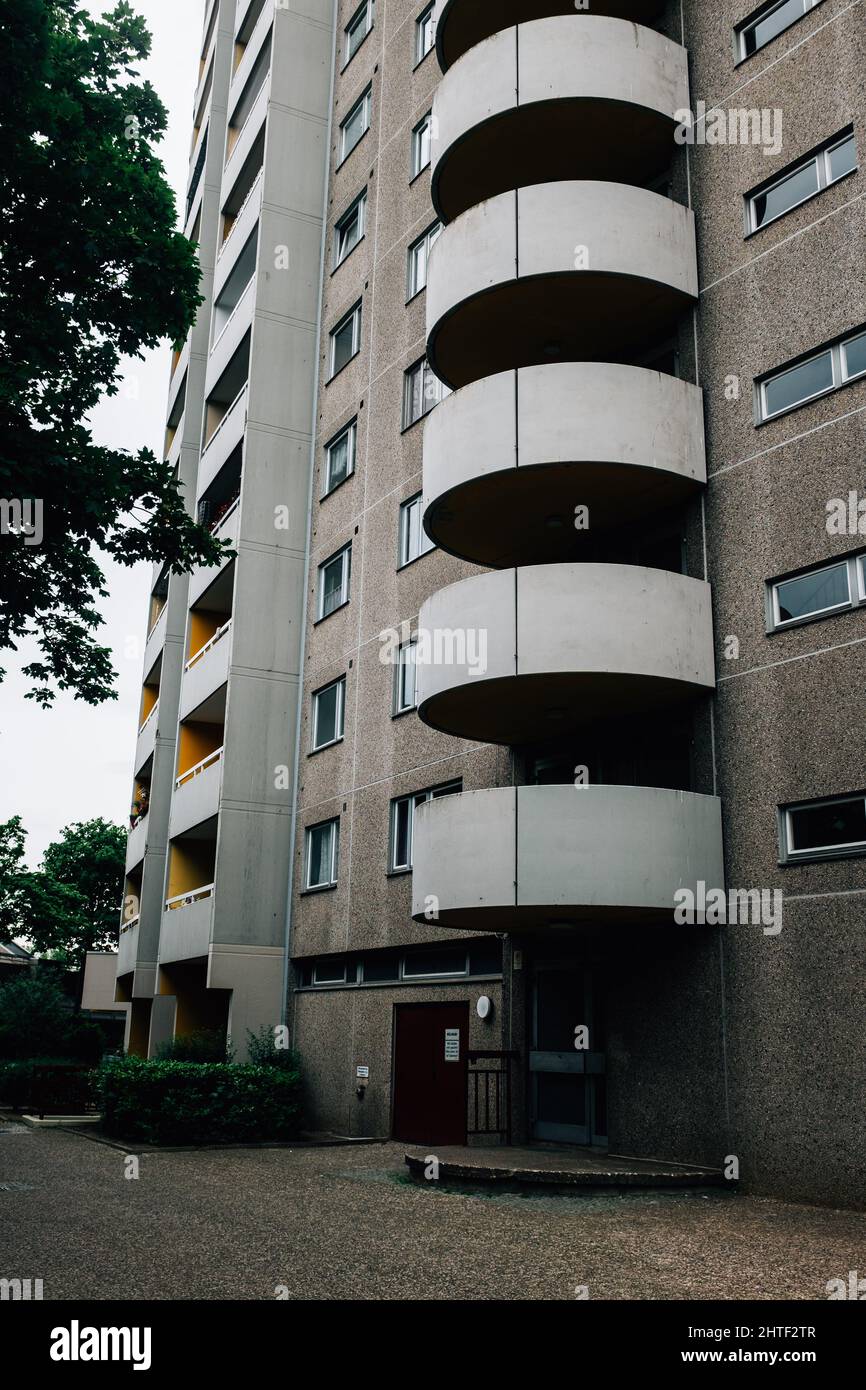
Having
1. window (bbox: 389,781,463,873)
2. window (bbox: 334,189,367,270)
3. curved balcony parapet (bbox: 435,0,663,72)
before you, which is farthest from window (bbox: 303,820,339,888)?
curved balcony parapet (bbox: 435,0,663,72)

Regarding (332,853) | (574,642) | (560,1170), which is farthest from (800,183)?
(332,853)

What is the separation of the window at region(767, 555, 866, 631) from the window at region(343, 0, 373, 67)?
19.7 m

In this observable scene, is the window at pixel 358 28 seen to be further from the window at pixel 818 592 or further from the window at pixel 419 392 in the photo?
the window at pixel 818 592

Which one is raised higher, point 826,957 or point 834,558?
point 834,558

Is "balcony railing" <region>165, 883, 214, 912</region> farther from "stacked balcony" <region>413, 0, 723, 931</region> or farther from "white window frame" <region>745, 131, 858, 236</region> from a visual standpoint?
"white window frame" <region>745, 131, 858, 236</region>

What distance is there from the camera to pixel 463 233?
1697 cm

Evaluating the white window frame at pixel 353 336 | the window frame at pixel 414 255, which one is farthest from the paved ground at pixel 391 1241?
the white window frame at pixel 353 336

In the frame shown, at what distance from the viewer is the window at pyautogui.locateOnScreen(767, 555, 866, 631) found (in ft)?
41.7

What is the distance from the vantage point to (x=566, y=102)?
54.0 ft

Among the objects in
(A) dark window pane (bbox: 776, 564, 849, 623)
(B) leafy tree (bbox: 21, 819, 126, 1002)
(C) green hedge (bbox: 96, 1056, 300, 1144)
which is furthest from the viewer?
(B) leafy tree (bbox: 21, 819, 126, 1002)

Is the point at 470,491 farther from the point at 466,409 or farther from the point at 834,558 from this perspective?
the point at 834,558

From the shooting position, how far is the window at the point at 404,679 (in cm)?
2056

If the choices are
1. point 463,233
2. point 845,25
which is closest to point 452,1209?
point 463,233

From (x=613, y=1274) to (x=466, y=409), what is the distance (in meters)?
11.0
